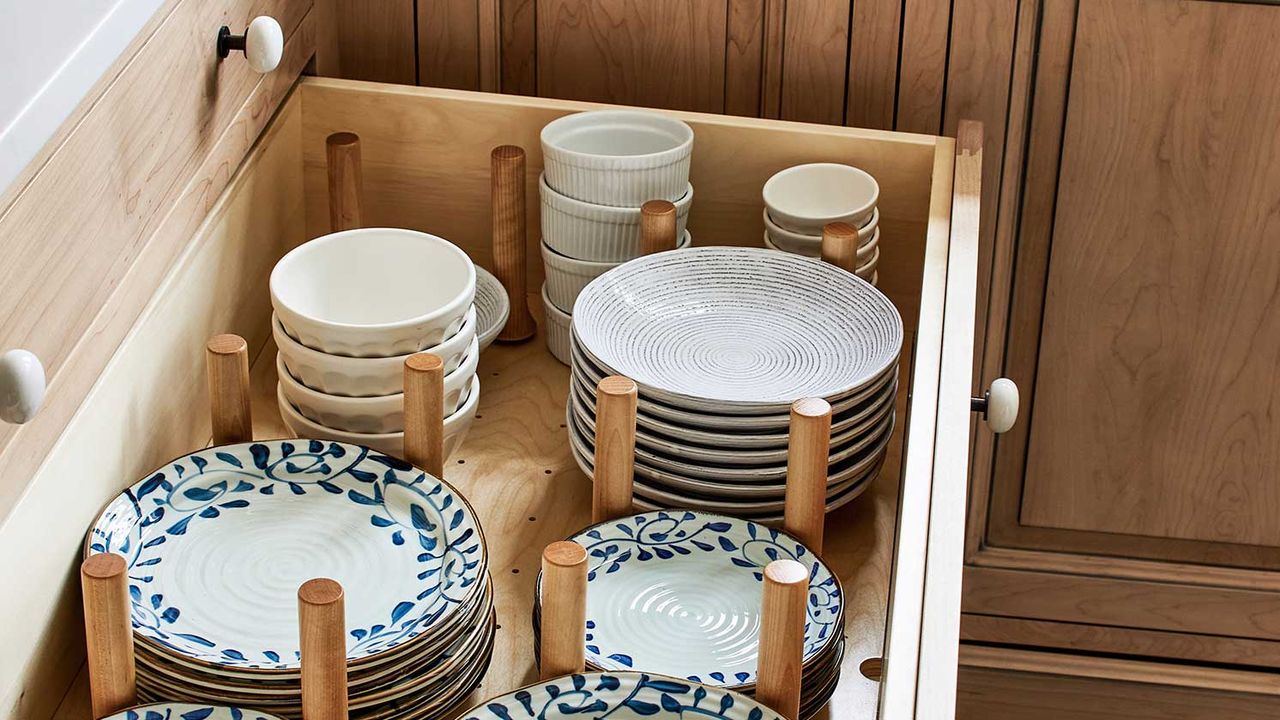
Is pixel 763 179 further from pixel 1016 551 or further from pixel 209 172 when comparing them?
pixel 1016 551

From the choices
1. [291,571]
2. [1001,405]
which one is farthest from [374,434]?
[1001,405]

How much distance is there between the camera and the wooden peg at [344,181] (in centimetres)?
125

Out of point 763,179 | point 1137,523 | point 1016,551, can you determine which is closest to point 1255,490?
point 1137,523

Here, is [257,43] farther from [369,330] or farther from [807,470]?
[807,470]

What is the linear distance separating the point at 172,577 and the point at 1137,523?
1.13m

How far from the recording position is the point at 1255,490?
62.9 inches

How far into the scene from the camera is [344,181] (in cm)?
125

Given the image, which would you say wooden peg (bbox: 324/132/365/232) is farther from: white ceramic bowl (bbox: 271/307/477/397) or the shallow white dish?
white ceramic bowl (bbox: 271/307/477/397)

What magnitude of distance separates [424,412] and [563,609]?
0.22 metres

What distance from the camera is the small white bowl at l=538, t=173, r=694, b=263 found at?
1221 mm

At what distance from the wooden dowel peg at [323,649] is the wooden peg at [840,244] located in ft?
1.87

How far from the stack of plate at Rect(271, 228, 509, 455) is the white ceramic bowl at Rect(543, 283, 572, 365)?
92mm

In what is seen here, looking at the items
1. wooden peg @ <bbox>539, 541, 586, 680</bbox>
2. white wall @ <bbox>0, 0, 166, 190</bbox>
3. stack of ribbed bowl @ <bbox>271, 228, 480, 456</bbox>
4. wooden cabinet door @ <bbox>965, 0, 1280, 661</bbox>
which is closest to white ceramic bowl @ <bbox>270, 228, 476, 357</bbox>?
stack of ribbed bowl @ <bbox>271, 228, 480, 456</bbox>

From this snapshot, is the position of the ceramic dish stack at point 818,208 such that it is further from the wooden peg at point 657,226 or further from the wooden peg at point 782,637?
the wooden peg at point 782,637
